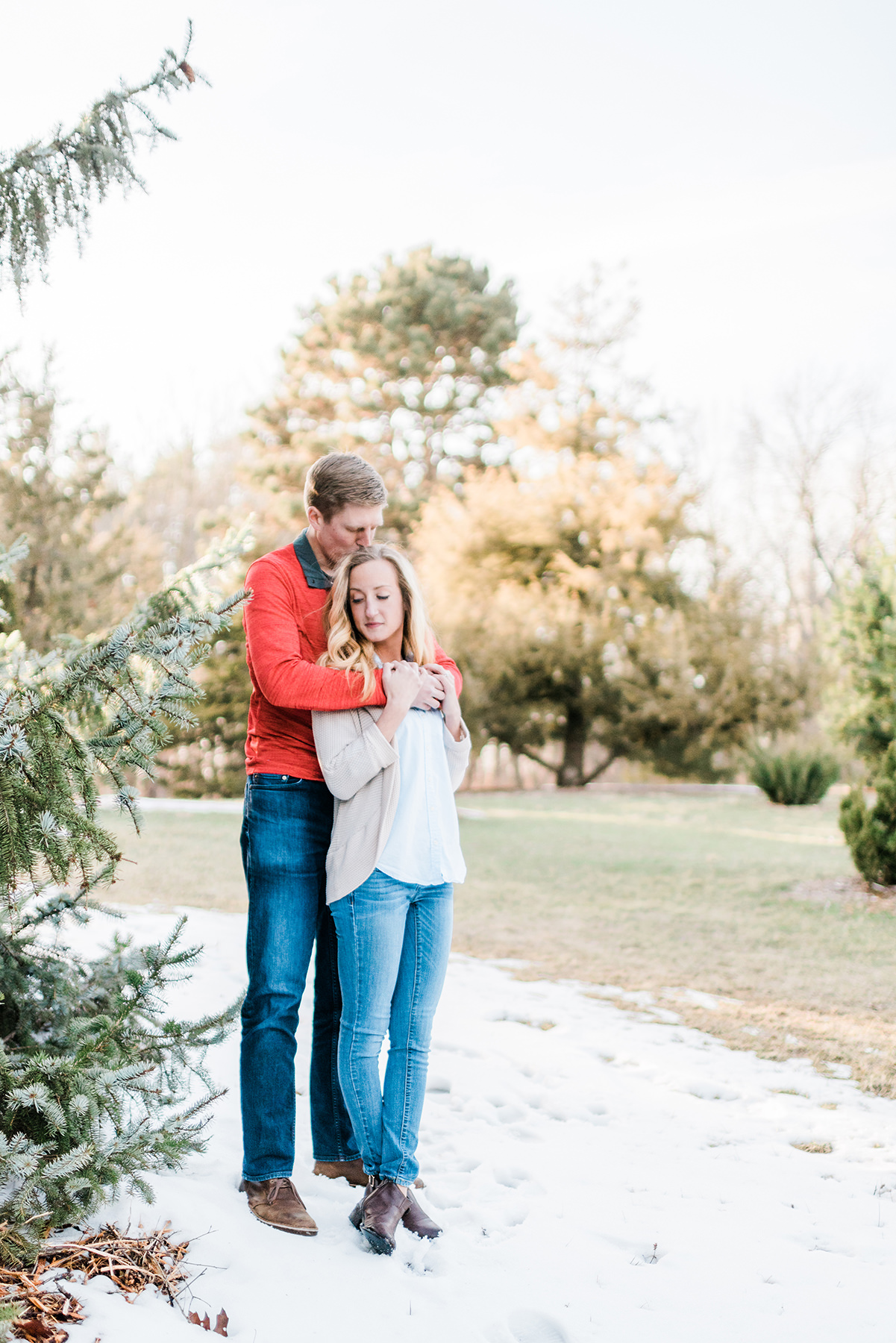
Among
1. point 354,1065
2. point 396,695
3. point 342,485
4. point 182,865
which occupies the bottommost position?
point 182,865

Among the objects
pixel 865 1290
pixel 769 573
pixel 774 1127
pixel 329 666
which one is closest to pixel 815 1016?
pixel 774 1127

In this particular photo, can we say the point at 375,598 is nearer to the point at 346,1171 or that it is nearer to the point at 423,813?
the point at 423,813

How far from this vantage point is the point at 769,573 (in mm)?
30266

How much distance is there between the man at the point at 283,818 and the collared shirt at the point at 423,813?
0.09 metres

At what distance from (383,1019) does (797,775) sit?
15.9 meters

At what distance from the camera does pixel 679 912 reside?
7.86 meters

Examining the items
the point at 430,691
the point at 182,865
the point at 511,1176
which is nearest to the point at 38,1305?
the point at 511,1176

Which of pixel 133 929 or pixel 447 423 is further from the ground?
pixel 447 423

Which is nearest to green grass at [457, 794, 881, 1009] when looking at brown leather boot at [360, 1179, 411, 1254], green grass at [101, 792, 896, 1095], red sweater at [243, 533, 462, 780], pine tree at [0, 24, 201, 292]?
green grass at [101, 792, 896, 1095]

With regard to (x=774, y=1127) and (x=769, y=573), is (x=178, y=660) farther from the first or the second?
(x=769, y=573)

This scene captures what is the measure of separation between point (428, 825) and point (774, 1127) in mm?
1872

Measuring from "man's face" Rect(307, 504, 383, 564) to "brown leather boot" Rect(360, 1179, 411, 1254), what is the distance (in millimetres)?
1598

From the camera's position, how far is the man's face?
8.73 feet

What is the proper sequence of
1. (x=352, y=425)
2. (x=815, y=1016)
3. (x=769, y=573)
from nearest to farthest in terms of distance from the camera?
(x=815, y=1016)
(x=352, y=425)
(x=769, y=573)
